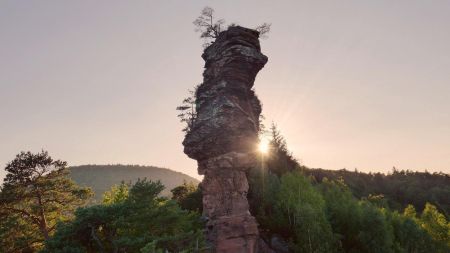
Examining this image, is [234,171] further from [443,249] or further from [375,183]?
[375,183]

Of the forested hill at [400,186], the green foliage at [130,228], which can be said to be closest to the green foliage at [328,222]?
the green foliage at [130,228]

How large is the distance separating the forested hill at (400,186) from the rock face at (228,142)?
5551cm

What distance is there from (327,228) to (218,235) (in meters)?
13.9

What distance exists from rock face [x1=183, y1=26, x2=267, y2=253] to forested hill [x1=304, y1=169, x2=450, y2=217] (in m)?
55.5

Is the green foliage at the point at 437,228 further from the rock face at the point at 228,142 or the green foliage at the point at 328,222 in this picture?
the rock face at the point at 228,142

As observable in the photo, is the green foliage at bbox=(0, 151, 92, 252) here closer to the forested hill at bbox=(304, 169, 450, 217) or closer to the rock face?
the rock face

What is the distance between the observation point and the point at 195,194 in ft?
157

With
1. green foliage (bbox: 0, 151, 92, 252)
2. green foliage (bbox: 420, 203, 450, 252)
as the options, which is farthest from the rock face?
green foliage (bbox: 420, 203, 450, 252)

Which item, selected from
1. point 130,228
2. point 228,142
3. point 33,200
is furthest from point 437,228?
point 33,200

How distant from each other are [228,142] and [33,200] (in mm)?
21453

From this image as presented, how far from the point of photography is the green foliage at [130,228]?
22141mm

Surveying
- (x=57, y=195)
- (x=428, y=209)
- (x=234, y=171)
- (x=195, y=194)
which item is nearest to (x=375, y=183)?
(x=428, y=209)

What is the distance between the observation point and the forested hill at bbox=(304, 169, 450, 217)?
90375 millimetres

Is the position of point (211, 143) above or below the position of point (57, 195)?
above
